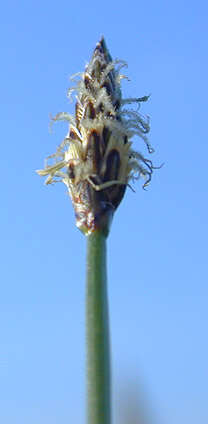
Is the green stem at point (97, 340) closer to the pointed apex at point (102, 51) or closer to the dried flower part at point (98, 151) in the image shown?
the dried flower part at point (98, 151)

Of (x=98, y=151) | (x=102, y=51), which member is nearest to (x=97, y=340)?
(x=98, y=151)

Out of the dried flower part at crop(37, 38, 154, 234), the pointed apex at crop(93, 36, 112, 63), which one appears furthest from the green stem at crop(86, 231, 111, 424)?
the pointed apex at crop(93, 36, 112, 63)

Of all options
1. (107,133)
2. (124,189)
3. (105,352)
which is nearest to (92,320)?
(105,352)

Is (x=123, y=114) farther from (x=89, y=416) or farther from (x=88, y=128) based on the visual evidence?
(x=89, y=416)

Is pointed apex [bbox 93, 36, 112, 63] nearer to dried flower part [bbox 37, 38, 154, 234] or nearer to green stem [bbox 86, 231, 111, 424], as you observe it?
dried flower part [bbox 37, 38, 154, 234]

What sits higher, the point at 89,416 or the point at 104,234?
the point at 104,234

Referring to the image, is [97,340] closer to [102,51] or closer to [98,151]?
[98,151]
